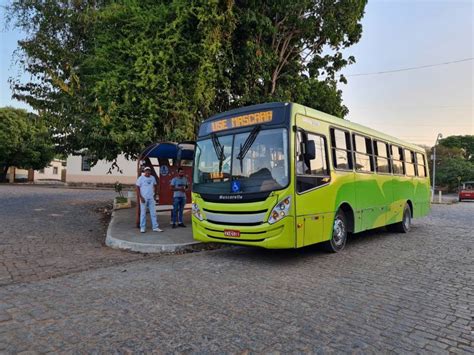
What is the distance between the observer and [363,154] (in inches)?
388

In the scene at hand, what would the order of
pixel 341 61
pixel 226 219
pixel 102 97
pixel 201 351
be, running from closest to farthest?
1. pixel 201 351
2. pixel 226 219
3. pixel 102 97
4. pixel 341 61

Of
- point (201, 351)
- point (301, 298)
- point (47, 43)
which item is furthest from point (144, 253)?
point (47, 43)

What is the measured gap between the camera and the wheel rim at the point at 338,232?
8.52 m

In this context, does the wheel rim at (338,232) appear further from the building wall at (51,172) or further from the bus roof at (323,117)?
the building wall at (51,172)

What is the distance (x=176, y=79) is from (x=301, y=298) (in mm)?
9177

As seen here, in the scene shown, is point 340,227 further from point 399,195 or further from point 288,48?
point 288,48

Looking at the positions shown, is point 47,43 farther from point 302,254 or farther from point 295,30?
point 302,254

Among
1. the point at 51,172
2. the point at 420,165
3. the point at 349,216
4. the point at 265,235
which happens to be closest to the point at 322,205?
the point at 265,235

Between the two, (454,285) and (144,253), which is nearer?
(454,285)

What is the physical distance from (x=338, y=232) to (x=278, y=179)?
2515mm

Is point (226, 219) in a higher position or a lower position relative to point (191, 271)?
higher

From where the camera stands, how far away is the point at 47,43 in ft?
45.5

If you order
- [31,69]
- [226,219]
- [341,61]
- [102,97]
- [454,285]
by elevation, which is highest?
[341,61]

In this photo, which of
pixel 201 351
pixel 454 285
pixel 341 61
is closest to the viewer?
pixel 201 351
